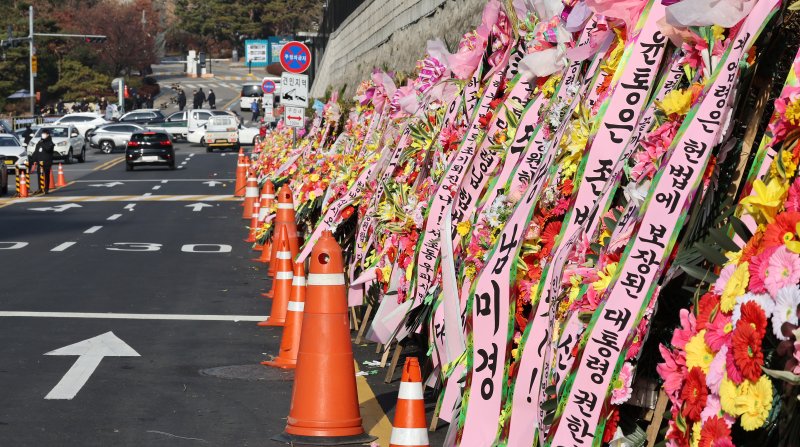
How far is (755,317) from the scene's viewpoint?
4148 mm

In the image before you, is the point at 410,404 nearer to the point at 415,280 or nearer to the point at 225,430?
the point at 225,430

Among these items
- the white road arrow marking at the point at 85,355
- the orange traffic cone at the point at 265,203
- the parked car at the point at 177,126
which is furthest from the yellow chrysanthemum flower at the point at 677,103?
the parked car at the point at 177,126

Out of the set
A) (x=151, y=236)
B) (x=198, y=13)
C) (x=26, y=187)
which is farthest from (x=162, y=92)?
(x=151, y=236)

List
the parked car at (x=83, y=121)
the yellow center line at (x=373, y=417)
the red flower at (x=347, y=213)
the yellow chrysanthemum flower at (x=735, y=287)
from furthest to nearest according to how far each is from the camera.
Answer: the parked car at (x=83, y=121) → the red flower at (x=347, y=213) → the yellow center line at (x=373, y=417) → the yellow chrysanthemum flower at (x=735, y=287)

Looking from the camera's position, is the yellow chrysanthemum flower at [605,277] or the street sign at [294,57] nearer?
the yellow chrysanthemum flower at [605,277]

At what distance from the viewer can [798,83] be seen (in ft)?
15.1

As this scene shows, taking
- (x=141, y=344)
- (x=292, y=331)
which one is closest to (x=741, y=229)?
(x=292, y=331)

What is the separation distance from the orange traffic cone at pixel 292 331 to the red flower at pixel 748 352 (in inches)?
234

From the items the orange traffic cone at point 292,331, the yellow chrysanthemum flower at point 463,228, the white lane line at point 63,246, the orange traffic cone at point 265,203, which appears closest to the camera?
the yellow chrysanthemum flower at point 463,228

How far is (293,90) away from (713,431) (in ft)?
66.0

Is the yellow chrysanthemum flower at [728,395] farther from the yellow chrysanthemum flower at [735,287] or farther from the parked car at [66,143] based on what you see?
the parked car at [66,143]

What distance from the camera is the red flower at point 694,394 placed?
4.50 metres

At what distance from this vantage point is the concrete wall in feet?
57.6

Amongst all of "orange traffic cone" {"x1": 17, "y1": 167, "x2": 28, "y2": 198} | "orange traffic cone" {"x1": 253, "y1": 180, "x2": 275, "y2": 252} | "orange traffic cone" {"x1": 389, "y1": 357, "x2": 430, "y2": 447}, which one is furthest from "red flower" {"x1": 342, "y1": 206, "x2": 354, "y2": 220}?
"orange traffic cone" {"x1": 17, "y1": 167, "x2": 28, "y2": 198}
